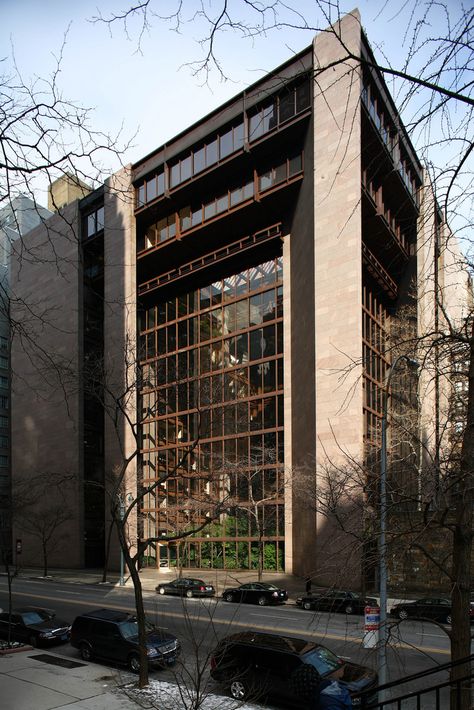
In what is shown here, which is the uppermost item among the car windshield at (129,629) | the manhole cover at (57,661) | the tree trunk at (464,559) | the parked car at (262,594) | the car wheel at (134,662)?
the tree trunk at (464,559)

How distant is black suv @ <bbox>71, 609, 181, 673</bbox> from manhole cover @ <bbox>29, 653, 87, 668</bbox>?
0.56 m

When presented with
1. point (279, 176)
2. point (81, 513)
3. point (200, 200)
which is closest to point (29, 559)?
point (81, 513)

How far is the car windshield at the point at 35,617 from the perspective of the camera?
20641 mm

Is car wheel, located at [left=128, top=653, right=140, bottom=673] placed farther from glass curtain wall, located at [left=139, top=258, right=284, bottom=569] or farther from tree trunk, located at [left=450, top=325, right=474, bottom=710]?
glass curtain wall, located at [left=139, top=258, right=284, bottom=569]

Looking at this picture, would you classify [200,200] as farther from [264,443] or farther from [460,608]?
[460,608]

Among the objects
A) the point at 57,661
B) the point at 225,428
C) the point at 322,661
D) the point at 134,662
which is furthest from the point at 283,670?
the point at 225,428

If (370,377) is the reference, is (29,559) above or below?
below

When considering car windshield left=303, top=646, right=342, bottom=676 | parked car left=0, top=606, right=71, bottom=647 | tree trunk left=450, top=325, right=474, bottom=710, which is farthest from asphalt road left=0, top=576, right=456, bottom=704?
tree trunk left=450, top=325, right=474, bottom=710

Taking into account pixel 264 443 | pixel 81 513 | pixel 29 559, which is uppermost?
pixel 264 443

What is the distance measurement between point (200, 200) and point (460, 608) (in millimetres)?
44872

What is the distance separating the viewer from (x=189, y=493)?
45.0 m

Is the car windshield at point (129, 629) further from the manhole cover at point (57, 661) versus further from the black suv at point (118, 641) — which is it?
the manhole cover at point (57, 661)

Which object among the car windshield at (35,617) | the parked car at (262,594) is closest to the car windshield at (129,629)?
the car windshield at (35,617)

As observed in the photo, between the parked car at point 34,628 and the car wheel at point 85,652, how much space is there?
2.56 m
